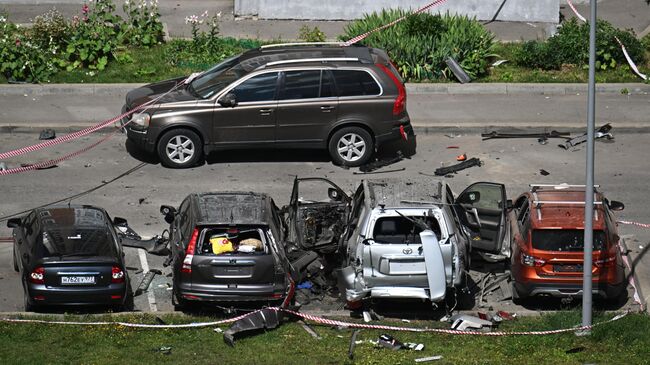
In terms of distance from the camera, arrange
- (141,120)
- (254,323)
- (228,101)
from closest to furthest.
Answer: (254,323)
(228,101)
(141,120)

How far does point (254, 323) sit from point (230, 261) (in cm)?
92

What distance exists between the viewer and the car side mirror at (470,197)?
18.3 m

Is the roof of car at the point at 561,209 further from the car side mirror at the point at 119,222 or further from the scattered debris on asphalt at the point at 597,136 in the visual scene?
the car side mirror at the point at 119,222

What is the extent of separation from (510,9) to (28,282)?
1782 centimetres

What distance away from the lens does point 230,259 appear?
1552 cm

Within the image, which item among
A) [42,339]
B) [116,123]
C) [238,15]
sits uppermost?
[238,15]

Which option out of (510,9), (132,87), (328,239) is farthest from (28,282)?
(510,9)

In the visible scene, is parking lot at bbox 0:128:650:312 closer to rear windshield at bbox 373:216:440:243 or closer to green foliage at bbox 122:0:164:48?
rear windshield at bbox 373:216:440:243

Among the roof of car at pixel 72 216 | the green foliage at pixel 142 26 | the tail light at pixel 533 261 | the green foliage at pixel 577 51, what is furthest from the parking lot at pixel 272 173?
the green foliage at pixel 142 26

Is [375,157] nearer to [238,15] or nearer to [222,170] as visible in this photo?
[222,170]

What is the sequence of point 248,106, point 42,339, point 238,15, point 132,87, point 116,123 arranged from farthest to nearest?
point 238,15 < point 132,87 < point 116,123 < point 248,106 < point 42,339

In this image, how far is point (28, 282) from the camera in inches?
607

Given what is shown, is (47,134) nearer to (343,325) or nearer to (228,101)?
(228,101)

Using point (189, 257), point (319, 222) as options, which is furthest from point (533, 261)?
point (189, 257)
